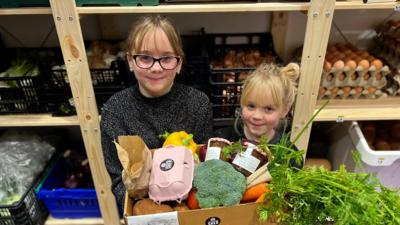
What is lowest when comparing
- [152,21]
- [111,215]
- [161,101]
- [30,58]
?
[111,215]

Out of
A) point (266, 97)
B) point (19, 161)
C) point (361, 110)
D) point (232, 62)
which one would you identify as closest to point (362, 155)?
point (361, 110)

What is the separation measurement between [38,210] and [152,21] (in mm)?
1065

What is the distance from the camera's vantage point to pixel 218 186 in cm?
81

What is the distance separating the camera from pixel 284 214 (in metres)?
0.76

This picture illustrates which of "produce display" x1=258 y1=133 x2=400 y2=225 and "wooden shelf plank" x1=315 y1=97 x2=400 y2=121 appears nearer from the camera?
"produce display" x1=258 y1=133 x2=400 y2=225

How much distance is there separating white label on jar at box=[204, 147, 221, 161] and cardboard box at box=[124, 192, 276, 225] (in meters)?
0.15

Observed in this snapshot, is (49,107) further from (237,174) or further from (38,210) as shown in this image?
(237,174)

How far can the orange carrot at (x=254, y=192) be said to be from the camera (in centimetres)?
82

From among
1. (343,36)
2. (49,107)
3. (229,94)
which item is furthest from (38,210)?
(343,36)

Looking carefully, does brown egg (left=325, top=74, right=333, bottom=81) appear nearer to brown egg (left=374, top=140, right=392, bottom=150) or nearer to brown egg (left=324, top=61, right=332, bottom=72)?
brown egg (left=324, top=61, right=332, bottom=72)

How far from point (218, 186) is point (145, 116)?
0.44 metres

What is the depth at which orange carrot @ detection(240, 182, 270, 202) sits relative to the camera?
32.3 inches

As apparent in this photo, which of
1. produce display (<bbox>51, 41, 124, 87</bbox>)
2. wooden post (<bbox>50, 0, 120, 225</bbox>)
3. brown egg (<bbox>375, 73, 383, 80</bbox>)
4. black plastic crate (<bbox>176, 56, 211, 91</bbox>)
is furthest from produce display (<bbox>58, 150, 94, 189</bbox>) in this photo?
brown egg (<bbox>375, 73, 383, 80</bbox>)

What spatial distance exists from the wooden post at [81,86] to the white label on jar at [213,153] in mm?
531
